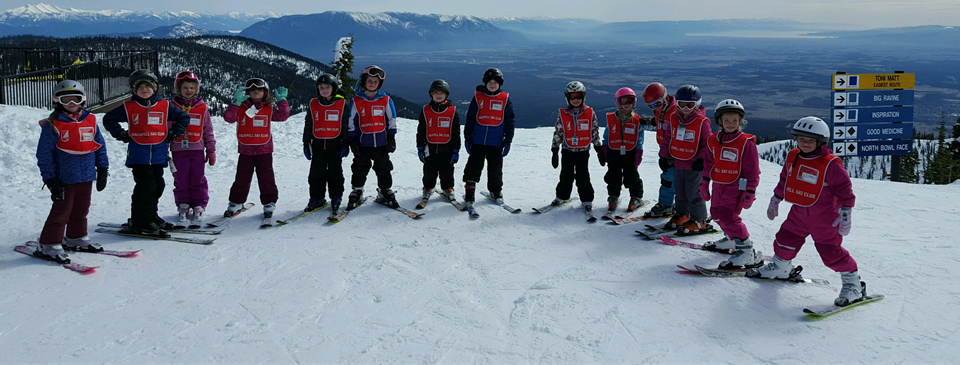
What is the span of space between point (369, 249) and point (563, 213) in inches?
105

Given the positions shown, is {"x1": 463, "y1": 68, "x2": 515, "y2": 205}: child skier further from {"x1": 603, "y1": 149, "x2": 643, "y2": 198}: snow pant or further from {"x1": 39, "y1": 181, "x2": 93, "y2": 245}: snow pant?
{"x1": 39, "y1": 181, "x2": 93, "y2": 245}: snow pant

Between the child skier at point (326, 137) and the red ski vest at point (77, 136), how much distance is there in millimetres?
2042

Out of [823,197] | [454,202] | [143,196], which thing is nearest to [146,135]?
[143,196]

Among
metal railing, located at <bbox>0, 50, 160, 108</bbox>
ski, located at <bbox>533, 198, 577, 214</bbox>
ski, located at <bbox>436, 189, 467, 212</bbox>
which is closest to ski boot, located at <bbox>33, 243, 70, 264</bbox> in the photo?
ski, located at <bbox>436, 189, 467, 212</bbox>

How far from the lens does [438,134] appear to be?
22.8 ft

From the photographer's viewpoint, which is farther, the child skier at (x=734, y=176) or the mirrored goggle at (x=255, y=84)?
the mirrored goggle at (x=255, y=84)

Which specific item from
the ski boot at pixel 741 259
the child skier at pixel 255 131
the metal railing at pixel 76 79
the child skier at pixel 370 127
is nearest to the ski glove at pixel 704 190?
the ski boot at pixel 741 259

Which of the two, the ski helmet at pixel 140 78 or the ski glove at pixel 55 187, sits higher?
the ski helmet at pixel 140 78

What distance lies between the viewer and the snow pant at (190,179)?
610 cm

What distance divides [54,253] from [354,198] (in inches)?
120

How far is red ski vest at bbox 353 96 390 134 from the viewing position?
6.61 m

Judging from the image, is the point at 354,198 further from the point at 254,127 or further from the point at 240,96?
the point at 240,96

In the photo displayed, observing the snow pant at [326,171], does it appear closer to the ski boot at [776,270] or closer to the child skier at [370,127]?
the child skier at [370,127]

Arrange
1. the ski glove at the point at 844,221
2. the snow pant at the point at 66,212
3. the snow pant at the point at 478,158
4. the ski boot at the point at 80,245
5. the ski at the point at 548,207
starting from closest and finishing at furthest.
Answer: the ski glove at the point at 844,221 → the snow pant at the point at 66,212 → the ski boot at the point at 80,245 → the ski at the point at 548,207 → the snow pant at the point at 478,158
